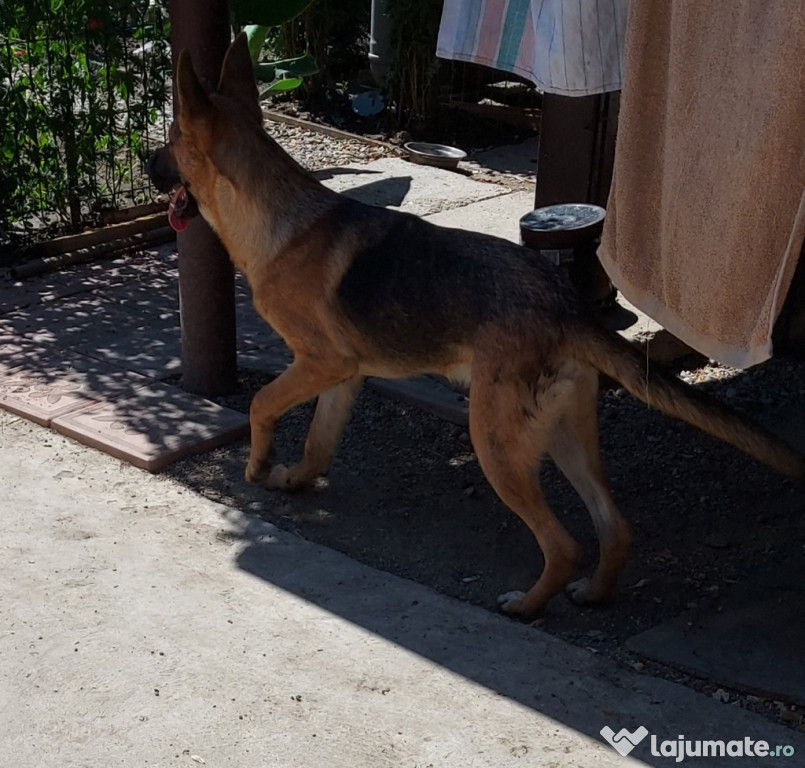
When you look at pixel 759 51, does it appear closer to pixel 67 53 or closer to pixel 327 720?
pixel 327 720

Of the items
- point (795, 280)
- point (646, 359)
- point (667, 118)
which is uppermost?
point (667, 118)

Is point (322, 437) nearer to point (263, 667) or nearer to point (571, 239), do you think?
point (263, 667)

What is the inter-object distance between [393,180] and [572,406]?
608 centimetres

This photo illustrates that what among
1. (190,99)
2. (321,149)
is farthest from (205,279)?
(321,149)

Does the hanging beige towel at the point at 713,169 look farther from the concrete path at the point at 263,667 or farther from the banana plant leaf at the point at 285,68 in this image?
the banana plant leaf at the point at 285,68

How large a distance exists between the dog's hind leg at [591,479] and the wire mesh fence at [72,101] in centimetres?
522

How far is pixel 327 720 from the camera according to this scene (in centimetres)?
420

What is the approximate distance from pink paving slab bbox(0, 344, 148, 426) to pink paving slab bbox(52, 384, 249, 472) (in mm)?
108

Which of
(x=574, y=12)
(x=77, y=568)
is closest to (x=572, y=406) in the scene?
(x=574, y=12)

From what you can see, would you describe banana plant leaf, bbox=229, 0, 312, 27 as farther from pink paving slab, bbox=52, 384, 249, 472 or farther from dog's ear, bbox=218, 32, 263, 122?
pink paving slab, bbox=52, 384, 249, 472

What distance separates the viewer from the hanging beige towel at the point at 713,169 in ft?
12.5

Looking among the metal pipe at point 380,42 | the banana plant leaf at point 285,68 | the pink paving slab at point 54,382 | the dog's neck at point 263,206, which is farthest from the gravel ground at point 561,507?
the metal pipe at point 380,42

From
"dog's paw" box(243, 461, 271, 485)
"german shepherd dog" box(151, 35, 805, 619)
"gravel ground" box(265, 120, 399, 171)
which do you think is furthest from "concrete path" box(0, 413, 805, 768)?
"gravel ground" box(265, 120, 399, 171)

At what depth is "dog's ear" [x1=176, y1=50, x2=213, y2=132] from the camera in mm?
5043
